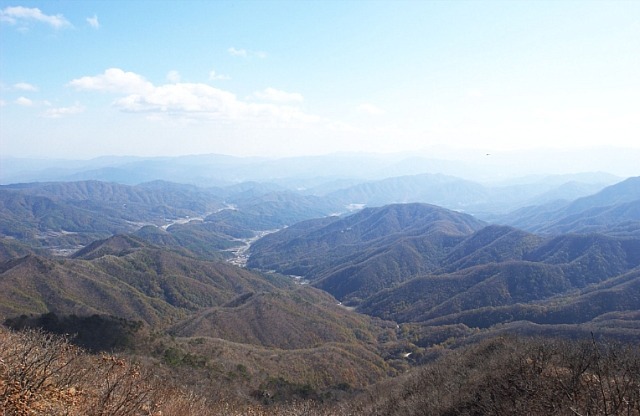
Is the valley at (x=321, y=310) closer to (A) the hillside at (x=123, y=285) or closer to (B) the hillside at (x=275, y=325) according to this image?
(B) the hillside at (x=275, y=325)

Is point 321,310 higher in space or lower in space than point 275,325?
lower

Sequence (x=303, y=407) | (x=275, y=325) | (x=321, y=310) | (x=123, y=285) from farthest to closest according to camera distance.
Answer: (x=123, y=285) → (x=321, y=310) → (x=275, y=325) → (x=303, y=407)

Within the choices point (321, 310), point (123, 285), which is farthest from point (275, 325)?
point (123, 285)

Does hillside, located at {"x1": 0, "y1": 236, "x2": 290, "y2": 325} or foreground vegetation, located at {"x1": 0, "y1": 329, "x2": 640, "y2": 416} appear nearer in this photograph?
foreground vegetation, located at {"x1": 0, "y1": 329, "x2": 640, "y2": 416}

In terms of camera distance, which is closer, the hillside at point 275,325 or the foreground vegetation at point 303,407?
the foreground vegetation at point 303,407

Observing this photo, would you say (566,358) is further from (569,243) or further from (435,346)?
(569,243)

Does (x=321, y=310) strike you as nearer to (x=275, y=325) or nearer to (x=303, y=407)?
(x=275, y=325)

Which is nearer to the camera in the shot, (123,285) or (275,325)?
(275,325)

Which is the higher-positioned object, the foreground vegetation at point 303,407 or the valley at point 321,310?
the foreground vegetation at point 303,407

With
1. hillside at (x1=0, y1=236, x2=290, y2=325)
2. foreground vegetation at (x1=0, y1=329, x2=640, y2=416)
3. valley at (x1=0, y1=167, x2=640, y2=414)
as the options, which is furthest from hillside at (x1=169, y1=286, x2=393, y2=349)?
foreground vegetation at (x1=0, y1=329, x2=640, y2=416)

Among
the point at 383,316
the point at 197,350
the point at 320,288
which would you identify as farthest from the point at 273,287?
the point at 197,350

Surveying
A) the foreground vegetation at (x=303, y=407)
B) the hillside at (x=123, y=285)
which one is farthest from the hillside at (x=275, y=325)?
the foreground vegetation at (x=303, y=407)

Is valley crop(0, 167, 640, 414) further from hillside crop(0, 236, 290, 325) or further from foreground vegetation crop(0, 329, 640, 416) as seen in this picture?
foreground vegetation crop(0, 329, 640, 416)
